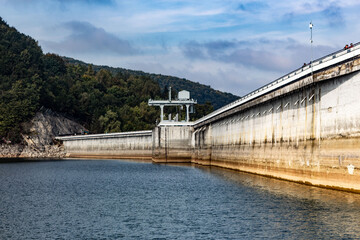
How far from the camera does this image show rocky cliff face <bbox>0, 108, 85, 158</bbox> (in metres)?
131

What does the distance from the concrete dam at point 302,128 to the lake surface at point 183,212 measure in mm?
1859

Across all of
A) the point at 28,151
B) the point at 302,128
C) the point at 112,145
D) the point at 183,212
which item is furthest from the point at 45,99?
the point at 183,212

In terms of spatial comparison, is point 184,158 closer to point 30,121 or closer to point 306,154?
point 306,154

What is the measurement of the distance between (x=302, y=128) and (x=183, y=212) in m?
15.5

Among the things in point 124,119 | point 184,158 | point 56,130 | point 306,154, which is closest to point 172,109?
point 124,119

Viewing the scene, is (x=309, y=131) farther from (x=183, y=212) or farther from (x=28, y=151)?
(x=28, y=151)

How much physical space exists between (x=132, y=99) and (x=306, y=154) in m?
154

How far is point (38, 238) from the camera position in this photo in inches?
869

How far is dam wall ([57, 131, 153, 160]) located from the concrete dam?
3006 cm

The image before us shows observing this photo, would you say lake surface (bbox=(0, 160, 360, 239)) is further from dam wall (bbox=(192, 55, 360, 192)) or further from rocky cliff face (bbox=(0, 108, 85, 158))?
rocky cliff face (bbox=(0, 108, 85, 158))

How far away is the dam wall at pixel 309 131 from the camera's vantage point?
102ft

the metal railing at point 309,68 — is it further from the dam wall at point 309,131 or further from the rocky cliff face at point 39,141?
the rocky cliff face at point 39,141

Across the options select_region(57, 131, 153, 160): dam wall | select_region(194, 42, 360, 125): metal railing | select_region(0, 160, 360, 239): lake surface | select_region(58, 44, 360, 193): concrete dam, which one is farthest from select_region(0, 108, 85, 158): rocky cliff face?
select_region(0, 160, 360, 239): lake surface

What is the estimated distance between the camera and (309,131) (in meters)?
37.3
